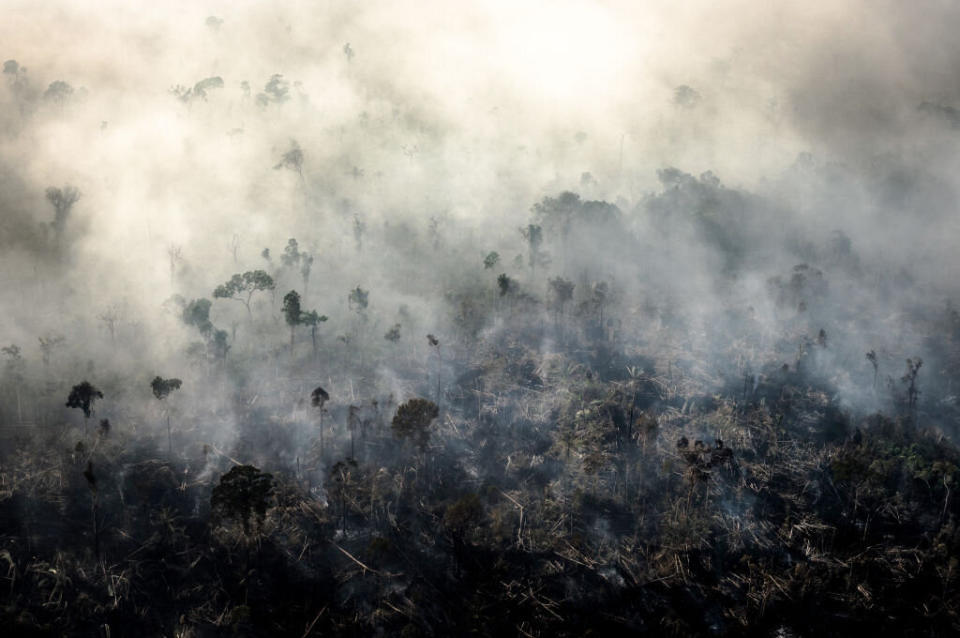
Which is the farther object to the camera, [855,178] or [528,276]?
[855,178]

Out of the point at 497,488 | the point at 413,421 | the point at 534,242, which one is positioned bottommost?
the point at 497,488

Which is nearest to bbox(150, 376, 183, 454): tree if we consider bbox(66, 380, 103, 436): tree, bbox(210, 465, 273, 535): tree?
bbox(66, 380, 103, 436): tree

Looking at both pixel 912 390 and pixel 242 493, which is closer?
pixel 242 493

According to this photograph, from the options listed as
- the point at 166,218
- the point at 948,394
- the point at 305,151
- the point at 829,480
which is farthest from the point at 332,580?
the point at 305,151

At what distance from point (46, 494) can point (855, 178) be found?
133 m

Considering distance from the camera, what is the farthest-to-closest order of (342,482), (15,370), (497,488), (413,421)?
1. (15,370)
2. (497,488)
3. (413,421)
4. (342,482)

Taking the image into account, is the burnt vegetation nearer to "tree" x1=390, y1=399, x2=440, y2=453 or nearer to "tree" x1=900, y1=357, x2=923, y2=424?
"tree" x1=390, y1=399, x2=440, y2=453

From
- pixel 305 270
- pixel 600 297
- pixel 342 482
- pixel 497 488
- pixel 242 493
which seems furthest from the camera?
pixel 305 270

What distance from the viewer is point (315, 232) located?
97.1 m

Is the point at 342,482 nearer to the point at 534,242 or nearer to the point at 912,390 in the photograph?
the point at 534,242

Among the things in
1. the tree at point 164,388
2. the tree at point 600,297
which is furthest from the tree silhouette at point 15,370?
the tree at point 600,297

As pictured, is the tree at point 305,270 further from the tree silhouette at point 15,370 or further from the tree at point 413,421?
the tree at point 413,421

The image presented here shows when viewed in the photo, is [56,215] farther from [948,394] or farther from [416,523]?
[948,394]

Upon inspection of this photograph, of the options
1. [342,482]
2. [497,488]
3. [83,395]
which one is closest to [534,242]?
[497,488]
